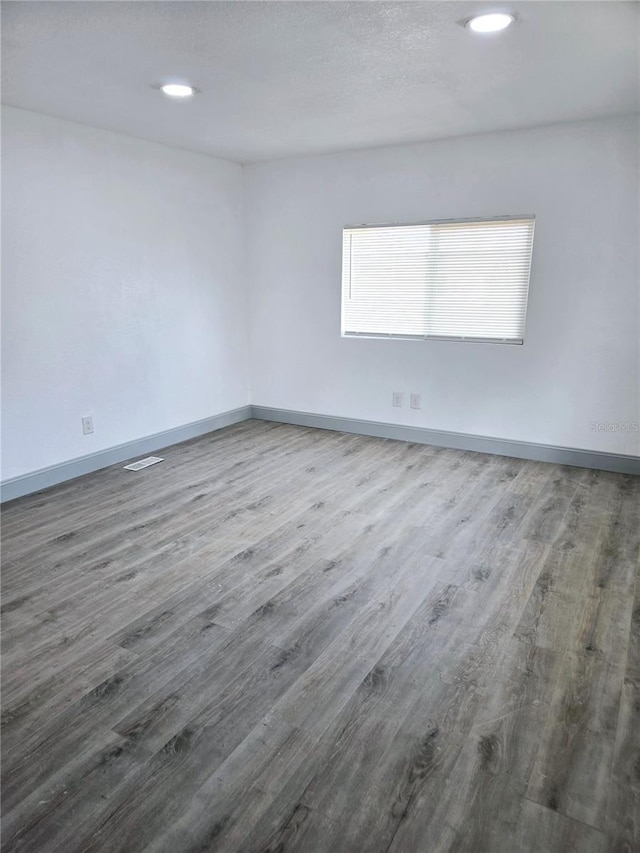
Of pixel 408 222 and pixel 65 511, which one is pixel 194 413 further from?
pixel 408 222

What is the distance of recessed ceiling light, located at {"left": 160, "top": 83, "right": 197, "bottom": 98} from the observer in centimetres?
285

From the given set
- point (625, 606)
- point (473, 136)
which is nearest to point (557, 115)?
point (473, 136)

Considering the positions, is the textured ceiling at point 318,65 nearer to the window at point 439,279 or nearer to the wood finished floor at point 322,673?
the window at point 439,279

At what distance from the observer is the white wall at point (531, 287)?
3.75 meters

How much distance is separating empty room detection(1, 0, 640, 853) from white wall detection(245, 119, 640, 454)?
0.03m

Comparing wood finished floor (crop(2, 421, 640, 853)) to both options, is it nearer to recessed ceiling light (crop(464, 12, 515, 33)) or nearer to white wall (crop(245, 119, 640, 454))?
white wall (crop(245, 119, 640, 454))

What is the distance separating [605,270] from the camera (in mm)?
3777

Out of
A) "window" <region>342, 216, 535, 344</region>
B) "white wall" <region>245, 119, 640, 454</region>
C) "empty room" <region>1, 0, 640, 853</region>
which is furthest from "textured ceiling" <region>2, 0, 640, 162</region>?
"window" <region>342, 216, 535, 344</region>

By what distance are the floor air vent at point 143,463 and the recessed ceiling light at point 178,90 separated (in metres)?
2.53

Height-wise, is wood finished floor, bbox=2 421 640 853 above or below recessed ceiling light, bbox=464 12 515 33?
below

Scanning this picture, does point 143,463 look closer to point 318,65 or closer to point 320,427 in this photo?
point 320,427

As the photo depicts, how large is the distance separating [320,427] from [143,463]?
1720 mm

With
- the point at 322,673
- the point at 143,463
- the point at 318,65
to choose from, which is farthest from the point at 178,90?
the point at 322,673

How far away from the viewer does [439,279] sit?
4.42m
